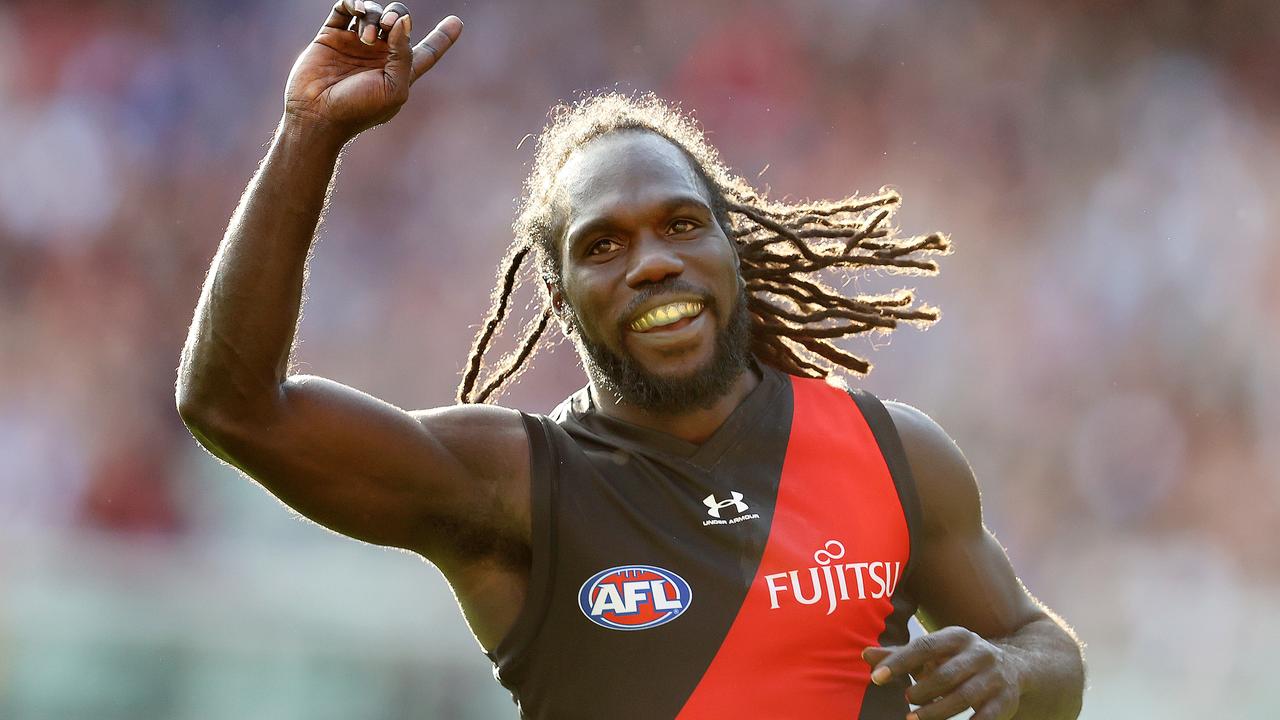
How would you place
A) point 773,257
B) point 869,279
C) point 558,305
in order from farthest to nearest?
point 869,279 → point 773,257 → point 558,305

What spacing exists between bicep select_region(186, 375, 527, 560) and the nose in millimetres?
467

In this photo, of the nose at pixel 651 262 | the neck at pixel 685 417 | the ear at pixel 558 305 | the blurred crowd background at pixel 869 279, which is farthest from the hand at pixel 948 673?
the blurred crowd background at pixel 869 279

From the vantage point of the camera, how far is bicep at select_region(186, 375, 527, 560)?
2.77m

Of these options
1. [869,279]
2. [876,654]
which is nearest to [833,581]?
[876,654]

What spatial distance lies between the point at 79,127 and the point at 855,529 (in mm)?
9138

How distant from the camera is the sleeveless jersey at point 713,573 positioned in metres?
3.01

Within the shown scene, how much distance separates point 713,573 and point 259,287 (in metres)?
1.16

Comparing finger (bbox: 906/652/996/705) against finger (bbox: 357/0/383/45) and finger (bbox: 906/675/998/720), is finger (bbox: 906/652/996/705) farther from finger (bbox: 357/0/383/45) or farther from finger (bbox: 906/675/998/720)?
finger (bbox: 357/0/383/45)

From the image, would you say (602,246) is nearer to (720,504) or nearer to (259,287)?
(720,504)

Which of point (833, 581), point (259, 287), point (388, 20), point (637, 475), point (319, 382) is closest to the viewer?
point (259, 287)

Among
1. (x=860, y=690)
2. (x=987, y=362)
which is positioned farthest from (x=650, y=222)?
(x=987, y=362)

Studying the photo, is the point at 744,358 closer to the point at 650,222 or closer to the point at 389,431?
the point at 650,222

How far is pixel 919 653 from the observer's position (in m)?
2.79

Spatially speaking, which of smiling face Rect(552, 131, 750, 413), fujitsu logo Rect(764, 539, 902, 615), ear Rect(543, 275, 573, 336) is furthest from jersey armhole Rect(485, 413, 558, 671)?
ear Rect(543, 275, 573, 336)
